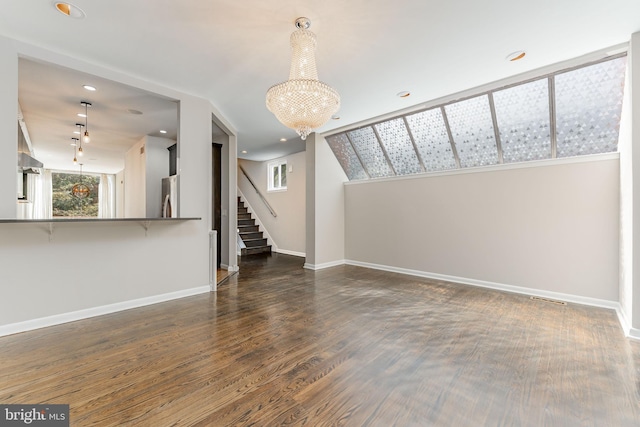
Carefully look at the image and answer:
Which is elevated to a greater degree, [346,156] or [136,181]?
[346,156]

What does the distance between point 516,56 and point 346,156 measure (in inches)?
137

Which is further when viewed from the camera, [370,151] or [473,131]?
[370,151]

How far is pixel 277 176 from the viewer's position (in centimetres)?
795

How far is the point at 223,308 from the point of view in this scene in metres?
3.30

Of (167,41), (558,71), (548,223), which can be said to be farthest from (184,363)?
(558,71)

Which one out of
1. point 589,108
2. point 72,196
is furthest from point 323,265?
point 72,196

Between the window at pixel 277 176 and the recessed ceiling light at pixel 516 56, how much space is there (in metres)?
5.58

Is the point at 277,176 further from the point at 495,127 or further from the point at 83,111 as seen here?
the point at 495,127

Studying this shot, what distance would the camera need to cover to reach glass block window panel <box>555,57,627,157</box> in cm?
307

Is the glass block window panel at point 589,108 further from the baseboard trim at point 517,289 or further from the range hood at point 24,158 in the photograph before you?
the range hood at point 24,158

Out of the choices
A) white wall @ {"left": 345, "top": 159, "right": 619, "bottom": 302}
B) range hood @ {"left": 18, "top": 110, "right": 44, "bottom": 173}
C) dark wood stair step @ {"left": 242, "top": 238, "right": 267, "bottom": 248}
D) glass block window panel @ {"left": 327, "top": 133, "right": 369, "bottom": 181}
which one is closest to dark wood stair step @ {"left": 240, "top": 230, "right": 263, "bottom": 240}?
dark wood stair step @ {"left": 242, "top": 238, "right": 267, "bottom": 248}

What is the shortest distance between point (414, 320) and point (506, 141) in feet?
10.0

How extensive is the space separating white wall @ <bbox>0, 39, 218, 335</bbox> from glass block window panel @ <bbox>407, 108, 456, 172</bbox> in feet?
11.1

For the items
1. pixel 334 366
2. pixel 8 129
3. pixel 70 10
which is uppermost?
pixel 70 10
